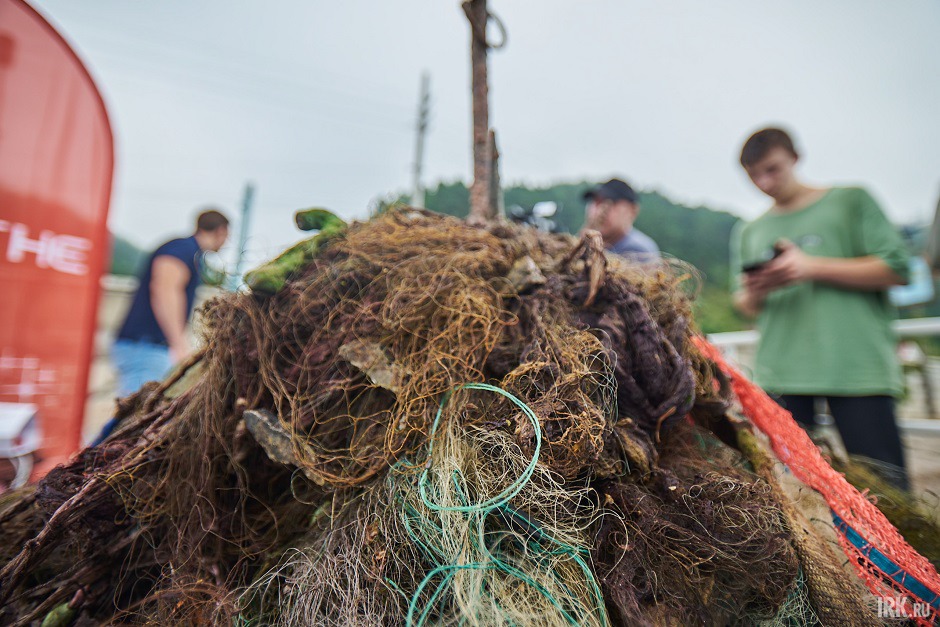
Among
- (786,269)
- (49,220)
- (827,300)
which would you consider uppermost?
(786,269)

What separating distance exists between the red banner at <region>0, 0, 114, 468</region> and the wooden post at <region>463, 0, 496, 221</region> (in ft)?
9.56

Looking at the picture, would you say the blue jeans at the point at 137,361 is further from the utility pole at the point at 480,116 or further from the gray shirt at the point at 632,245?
the gray shirt at the point at 632,245

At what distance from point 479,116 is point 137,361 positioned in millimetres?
3107

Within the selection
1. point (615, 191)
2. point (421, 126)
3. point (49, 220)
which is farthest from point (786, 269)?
point (421, 126)

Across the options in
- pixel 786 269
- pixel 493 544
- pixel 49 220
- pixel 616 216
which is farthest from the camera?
pixel 616 216

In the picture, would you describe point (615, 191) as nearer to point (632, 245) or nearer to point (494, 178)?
point (632, 245)

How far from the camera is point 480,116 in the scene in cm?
272

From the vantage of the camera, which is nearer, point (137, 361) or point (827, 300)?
point (827, 300)

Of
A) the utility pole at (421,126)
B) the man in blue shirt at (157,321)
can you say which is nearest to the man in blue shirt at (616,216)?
the man in blue shirt at (157,321)

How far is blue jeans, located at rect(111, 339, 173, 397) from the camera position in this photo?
11.2 feet

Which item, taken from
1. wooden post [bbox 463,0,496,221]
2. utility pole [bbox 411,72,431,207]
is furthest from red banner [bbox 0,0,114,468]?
utility pole [bbox 411,72,431,207]

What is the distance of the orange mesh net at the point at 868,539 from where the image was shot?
1154 millimetres

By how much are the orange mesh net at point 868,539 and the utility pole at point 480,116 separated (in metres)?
1.80

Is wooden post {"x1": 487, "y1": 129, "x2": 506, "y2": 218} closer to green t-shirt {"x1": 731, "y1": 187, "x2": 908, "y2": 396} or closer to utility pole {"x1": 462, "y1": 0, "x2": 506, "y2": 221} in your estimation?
utility pole {"x1": 462, "y1": 0, "x2": 506, "y2": 221}
